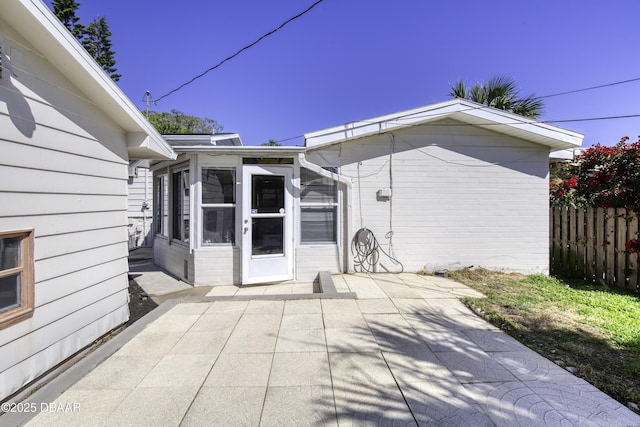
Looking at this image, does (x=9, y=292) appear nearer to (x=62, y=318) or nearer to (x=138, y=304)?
(x=62, y=318)

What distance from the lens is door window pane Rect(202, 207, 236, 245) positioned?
5402mm

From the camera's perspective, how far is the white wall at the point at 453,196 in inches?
237

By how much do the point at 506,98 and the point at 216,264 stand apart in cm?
861

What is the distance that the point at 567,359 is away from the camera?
272 centimetres

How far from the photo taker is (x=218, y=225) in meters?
5.43

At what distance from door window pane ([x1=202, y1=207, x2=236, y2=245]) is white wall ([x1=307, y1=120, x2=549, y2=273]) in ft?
7.93

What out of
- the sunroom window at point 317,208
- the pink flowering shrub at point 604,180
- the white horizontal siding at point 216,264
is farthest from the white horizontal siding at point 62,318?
the pink flowering shrub at point 604,180

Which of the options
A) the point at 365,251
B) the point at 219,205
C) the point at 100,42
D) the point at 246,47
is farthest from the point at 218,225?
the point at 100,42

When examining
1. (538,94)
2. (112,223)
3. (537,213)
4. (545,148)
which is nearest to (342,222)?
(112,223)

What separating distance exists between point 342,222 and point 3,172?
15.6 ft

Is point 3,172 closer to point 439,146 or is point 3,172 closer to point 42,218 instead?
point 42,218

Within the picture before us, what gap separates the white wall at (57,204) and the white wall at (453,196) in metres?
4.06

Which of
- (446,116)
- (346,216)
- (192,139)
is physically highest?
(446,116)

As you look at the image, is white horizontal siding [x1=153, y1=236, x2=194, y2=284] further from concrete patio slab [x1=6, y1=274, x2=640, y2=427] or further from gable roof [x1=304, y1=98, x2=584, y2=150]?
gable roof [x1=304, y1=98, x2=584, y2=150]
